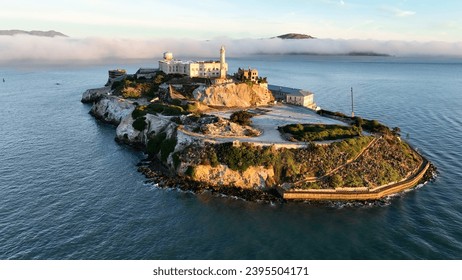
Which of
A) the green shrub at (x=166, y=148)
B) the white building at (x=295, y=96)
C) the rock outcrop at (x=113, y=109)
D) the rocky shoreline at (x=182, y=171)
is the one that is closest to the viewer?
the rocky shoreline at (x=182, y=171)

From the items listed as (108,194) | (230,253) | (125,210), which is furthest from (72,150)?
(230,253)

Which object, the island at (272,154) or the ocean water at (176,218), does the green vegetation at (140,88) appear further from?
the ocean water at (176,218)

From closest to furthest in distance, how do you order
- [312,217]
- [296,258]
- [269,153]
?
[296,258] < [312,217] < [269,153]

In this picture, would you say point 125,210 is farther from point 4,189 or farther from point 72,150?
point 72,150

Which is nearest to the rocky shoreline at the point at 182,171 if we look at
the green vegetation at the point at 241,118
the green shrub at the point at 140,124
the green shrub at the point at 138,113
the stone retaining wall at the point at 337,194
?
the green shrub at the point at 140,124

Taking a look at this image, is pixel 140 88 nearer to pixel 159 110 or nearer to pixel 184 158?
pixel 159 110

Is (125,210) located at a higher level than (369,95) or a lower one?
lower
